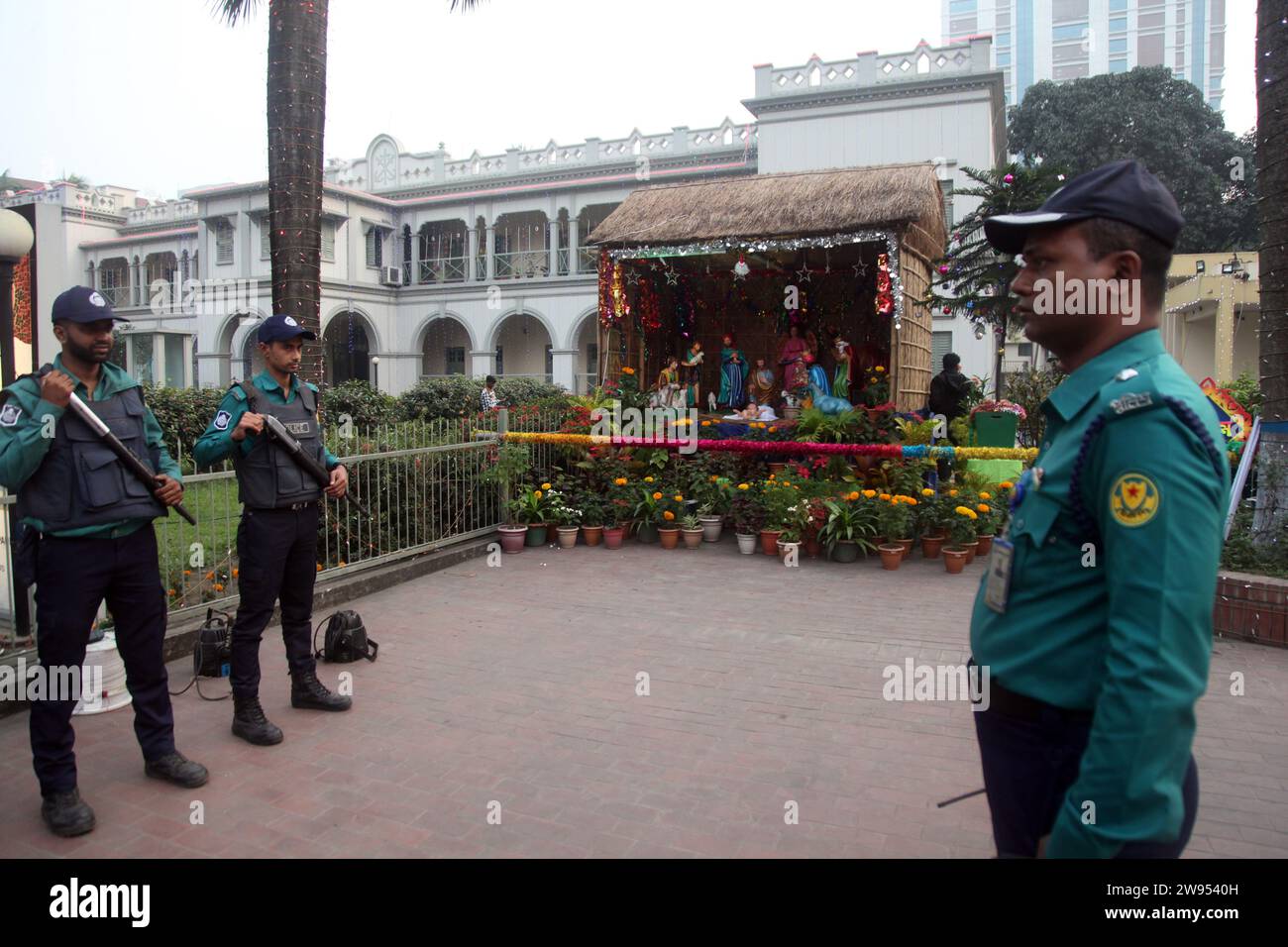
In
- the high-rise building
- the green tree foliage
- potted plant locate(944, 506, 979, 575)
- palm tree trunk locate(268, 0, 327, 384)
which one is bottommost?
potted plant locate(944, 506, 979, 575)

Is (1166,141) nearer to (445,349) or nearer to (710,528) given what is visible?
(445,349)

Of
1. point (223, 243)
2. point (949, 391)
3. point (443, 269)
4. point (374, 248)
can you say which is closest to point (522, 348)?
point (443, 269)

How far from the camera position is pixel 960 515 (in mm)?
8727

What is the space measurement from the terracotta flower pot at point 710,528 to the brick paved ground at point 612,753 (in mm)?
2894

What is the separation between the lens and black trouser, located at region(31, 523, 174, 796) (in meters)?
3.74

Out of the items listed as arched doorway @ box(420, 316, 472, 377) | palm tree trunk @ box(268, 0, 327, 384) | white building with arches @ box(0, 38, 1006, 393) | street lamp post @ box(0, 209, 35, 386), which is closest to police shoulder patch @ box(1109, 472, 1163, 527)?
street lamp post @ box(0, 209, 35, 386)

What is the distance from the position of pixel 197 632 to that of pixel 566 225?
99.4ft

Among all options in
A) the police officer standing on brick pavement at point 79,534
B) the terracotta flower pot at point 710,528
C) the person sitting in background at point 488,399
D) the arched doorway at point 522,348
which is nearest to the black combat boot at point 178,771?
the police officer standing on brick pavement at point 79,534

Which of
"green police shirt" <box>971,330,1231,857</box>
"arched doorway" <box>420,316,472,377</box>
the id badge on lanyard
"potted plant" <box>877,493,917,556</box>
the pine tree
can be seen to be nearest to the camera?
"green police shirt" <box>971,330,1231,857</box>

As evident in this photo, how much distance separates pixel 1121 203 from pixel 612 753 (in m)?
3.52

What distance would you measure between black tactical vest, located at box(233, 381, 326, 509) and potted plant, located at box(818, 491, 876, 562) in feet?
18.3

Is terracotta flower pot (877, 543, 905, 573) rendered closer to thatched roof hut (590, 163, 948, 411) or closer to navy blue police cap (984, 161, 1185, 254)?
thatched roof hut (590, 163, 948, 411)

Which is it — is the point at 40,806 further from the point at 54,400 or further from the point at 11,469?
the point at 54,400

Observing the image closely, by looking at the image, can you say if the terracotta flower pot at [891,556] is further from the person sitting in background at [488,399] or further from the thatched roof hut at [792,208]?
the person sitting in background at [488,399]
